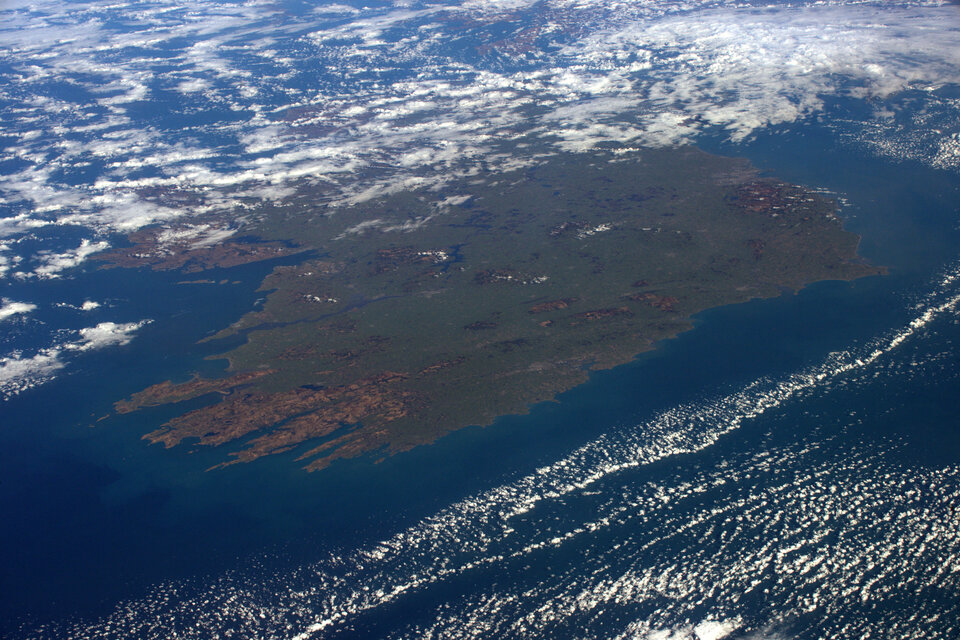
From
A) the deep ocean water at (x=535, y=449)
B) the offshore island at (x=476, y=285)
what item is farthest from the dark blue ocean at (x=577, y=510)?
the offshore island at (x=476, y=285)

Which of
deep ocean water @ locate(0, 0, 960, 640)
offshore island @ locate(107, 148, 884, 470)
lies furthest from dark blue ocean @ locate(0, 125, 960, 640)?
offshore island @ locate(107, 148, 884, 470)

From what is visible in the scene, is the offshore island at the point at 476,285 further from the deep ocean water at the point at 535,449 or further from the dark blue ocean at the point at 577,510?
the dark blue ocean at the point at 577,510

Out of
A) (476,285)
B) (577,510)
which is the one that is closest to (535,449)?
(577,510)

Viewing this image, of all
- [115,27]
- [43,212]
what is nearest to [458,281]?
[43,212]

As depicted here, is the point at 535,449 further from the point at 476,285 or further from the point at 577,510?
the point at 476,285

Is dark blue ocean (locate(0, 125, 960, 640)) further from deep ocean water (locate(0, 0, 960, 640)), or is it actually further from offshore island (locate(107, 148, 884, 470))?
offshore island (locate(107, 148, 884, 470))

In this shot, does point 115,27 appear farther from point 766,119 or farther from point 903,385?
point 903,385
